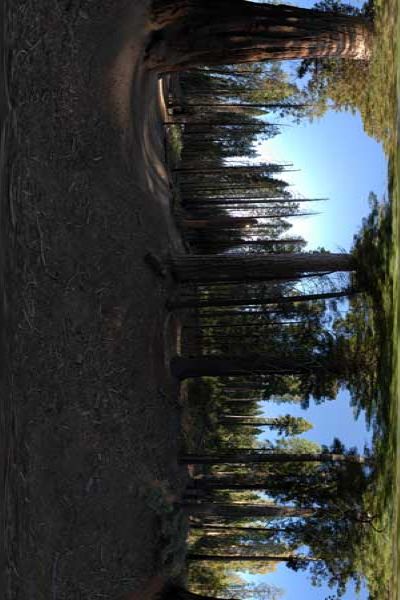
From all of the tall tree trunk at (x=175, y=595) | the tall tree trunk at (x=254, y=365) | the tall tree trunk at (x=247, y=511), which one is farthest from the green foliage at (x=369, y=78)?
the tall tree trunk at (x=175, y=595)

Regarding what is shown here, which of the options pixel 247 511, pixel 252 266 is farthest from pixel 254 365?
pixel 247 511

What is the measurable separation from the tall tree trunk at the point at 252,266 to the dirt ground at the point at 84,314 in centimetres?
58

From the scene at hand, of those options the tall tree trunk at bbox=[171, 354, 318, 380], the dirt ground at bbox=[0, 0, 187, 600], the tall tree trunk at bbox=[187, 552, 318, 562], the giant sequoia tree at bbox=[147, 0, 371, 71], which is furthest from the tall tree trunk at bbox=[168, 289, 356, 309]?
the tall tree trunk at bbox=[187, 552, 318, 562]

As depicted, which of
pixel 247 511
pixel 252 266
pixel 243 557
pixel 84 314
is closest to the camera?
pixel 84 314

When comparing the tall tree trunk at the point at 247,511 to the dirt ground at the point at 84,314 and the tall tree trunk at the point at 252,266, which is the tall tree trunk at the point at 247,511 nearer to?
the dirt ground at the point at 84,314

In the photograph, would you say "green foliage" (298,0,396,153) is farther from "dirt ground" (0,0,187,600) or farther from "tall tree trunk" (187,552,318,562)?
"tall tree trunk" (187,552,318,562)

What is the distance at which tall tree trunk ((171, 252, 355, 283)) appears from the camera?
13.4 meters

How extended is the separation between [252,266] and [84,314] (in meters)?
3.76

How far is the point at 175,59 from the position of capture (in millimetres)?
12758

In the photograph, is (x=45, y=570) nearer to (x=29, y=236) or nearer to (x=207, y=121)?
(x=29, y=236)

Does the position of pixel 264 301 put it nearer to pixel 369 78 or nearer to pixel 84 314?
pixel 84 314

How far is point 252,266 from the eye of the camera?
13406mm

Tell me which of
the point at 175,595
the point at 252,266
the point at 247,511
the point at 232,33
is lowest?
the point at 175,595

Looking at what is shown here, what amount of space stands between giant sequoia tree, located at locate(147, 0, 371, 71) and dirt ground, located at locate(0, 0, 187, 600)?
496mm
